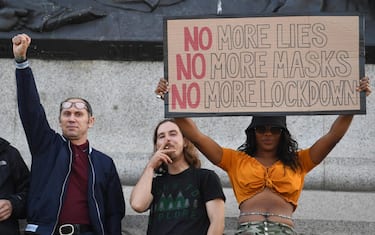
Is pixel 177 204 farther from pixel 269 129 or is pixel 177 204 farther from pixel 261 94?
pixel 261 94

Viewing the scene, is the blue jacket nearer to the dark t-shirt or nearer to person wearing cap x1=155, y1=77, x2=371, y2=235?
the dark t-shirt

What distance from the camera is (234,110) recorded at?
207 inches

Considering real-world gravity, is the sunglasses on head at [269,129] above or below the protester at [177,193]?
above

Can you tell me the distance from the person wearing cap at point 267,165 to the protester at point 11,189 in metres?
1.08

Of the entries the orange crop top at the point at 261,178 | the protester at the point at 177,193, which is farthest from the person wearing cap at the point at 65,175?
the orange crop top at the point at 261,178

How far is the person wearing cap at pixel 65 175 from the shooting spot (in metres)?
5.25

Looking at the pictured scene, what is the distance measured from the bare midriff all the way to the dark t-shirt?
0.78ft

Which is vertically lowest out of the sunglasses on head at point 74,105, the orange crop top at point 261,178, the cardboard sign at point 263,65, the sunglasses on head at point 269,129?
the orange crop top at point 261,178

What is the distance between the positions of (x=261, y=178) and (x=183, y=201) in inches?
19.4

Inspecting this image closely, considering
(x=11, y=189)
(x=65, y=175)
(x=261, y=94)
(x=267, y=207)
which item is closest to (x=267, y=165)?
(x=267, y=207)

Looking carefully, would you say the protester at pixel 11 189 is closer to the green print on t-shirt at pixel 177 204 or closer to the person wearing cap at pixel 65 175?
the person wearing cap at pixel 65 175

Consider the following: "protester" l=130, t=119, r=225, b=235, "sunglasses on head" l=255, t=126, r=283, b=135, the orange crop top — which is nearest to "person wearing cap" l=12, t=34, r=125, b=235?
"protester" l=130, t=119, r=225, b=235

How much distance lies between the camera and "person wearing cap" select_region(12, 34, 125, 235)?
17.2 feet

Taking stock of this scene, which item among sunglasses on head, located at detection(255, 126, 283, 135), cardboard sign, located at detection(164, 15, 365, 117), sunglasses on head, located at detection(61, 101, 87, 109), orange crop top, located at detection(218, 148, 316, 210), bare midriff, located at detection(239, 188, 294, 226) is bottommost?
bare midriff, located at detection(239, 188, 294, 226)
